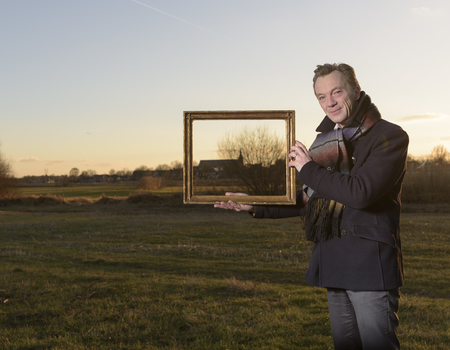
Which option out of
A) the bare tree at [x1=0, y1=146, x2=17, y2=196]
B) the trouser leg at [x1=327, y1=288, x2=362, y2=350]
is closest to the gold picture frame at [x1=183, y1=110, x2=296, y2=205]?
the trouser leg at [x1=327, y1=288, x2=362, y2=350]

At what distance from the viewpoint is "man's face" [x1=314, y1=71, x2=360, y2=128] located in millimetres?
2309

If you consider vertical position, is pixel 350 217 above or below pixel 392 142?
below

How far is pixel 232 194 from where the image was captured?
9.19ft

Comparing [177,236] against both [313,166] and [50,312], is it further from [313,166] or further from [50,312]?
[313,166]

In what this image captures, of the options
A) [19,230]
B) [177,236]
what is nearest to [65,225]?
[19,230]

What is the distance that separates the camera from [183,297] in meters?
7.09

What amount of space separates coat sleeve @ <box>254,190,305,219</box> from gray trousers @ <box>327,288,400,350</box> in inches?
25.9

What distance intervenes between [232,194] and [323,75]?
1.03m

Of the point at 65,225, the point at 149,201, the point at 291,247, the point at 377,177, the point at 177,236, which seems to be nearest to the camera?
the point at 377,177

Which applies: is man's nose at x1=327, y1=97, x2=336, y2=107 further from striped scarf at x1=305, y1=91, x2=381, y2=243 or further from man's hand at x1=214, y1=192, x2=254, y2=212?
man's hand at x1=214, y1=192, x2=254, y2=212

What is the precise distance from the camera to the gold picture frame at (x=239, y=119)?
261 cm

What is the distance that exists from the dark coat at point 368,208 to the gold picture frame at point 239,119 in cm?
39

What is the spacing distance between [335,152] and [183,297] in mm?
5547

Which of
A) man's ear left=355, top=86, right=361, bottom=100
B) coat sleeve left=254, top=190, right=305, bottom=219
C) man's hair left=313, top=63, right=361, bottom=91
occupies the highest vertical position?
man's hair left=313, top=63, right=361, bottom=91
